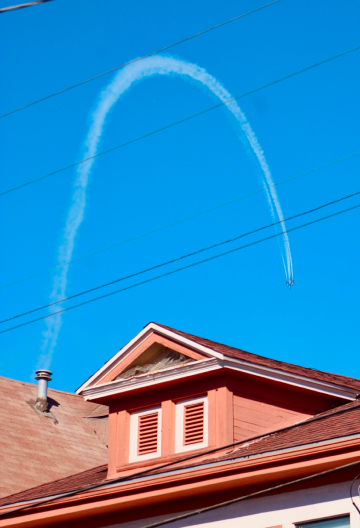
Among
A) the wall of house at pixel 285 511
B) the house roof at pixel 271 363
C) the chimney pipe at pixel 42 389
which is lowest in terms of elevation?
the wall of house at pixel 285 511

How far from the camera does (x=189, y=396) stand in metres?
16.2

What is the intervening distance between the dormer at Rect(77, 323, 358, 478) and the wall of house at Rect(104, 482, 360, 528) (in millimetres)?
1673

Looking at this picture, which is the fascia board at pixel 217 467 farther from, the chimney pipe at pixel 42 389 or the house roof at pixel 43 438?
the chimney pipe at pixel 42 389

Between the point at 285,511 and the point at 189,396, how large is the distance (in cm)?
368

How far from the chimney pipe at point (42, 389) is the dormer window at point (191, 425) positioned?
11693 millimetres

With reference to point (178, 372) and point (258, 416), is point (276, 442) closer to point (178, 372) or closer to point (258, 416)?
point (258, 416)

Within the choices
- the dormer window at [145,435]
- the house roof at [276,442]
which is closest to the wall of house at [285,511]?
the house roof at [276,442]

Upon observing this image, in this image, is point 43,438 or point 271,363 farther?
point 43,438

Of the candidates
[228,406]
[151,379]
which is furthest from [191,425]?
[151,379]

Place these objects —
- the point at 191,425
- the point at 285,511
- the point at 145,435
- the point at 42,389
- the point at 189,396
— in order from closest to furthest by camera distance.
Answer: the point at 285,511 → the point at 191,425 → the point at 189,396 → the point at 145,435 → the point at 42,389

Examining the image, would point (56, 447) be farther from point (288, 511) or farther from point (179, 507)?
point (288, 511)

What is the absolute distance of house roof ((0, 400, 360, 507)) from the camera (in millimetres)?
12961

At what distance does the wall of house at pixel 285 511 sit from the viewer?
12430 mm

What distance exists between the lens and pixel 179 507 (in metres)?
14.3
